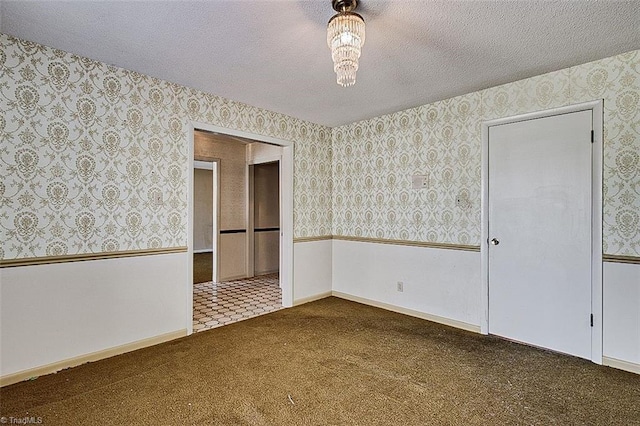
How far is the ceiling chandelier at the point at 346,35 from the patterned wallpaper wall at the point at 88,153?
194 cm

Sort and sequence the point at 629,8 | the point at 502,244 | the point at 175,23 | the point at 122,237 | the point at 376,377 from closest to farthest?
the point at 629,8
the point at 175,23
the point at 376,377
the point at 122,237
the point at 502,244

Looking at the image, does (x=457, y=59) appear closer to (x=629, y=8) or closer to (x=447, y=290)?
(x=629, y=8)

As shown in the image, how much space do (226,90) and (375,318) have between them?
2.95 m

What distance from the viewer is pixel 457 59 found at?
8.42 feet

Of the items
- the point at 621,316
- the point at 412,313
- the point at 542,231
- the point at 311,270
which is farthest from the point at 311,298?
the point at 621,316

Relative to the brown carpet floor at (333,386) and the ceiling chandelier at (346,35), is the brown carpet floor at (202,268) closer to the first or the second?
the brown carpet floor at (333,386)

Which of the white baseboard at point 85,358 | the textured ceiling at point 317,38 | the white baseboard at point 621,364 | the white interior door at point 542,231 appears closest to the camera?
the textured ceiling at point 317,38

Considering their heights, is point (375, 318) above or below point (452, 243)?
below

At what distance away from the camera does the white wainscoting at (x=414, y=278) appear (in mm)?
3365

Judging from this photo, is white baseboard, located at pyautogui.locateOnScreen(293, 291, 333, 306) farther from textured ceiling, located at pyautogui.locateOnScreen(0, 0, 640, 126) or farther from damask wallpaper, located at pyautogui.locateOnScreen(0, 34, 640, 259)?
textured ceiling, located at pyautogui.locateOnScreen(0, 0, 640, 126)

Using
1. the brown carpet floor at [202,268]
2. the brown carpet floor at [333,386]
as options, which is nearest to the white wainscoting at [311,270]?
the brown carpet floor at [333,386]

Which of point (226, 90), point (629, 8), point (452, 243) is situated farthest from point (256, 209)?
point (629, 8)

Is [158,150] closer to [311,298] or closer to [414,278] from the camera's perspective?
[311,298]

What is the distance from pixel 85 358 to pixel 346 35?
305cm
